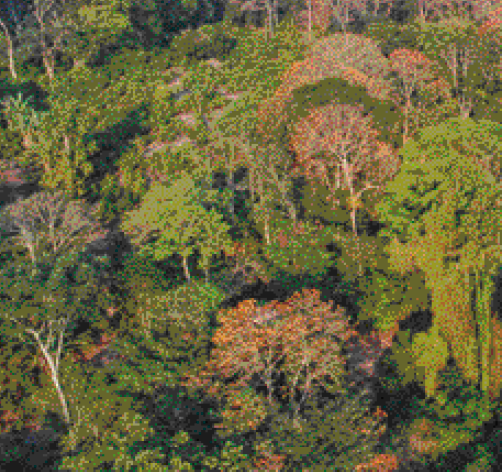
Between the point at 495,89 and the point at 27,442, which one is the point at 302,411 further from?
the point at 495,89

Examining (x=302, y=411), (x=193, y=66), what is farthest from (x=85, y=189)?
(x=302, y=411)

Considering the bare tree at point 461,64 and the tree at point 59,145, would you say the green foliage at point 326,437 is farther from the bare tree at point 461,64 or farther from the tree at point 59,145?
the bare tree at point 461,64

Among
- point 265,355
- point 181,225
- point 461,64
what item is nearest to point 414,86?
point 461,64

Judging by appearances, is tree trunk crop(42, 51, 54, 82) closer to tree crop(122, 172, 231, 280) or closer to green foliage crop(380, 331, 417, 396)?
tree crop(122, 172, 231, 280)

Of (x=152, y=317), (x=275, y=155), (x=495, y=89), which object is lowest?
(x=152, y=317)

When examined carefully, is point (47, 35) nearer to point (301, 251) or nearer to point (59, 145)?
point (59, 145)

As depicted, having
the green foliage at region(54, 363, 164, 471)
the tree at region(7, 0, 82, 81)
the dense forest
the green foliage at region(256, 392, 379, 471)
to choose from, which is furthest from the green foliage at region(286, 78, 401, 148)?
the tree at region(7, 0, 82, 81)
